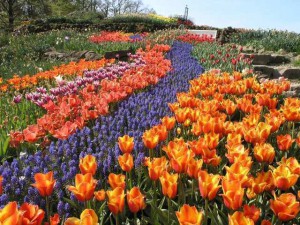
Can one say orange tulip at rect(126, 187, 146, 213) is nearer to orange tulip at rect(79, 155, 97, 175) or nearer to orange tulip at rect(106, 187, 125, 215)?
orange tulip at rect(106, 187, 125, 215)

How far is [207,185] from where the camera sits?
2.01 metres

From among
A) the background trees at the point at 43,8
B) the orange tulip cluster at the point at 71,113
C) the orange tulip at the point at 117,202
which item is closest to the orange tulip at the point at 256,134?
the orange tulip at the point at 117,202

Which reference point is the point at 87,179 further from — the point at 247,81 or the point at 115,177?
the point at 247,81

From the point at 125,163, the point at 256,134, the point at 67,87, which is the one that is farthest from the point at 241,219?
the point at 67,87

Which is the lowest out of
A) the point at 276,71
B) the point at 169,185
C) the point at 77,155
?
the point at 77,155

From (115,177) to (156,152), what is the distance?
3.54 ft

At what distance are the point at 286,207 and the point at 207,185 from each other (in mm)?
401

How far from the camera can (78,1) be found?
5147cm

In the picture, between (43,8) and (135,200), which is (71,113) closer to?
(135,200)

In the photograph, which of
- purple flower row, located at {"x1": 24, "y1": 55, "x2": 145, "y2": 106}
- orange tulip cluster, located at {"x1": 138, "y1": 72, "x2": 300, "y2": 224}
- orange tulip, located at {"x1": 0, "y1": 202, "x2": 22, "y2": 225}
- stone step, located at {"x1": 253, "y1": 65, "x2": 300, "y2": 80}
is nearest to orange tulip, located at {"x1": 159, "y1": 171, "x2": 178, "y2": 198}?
orange tulip cluster, located at {"x1": 138, "y1": 72, "x2": 300, "y2": 224}

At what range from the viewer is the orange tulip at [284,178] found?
6.99ft

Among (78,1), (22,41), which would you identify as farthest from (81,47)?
(78,1)

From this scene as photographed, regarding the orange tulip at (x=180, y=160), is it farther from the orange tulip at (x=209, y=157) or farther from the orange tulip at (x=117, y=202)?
the orange tulip at (x=117, y=202)

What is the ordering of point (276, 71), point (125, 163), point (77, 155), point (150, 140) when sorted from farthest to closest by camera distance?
point (276, 71) → point (77, 155) → point (150, 140) → point (125, 163)
